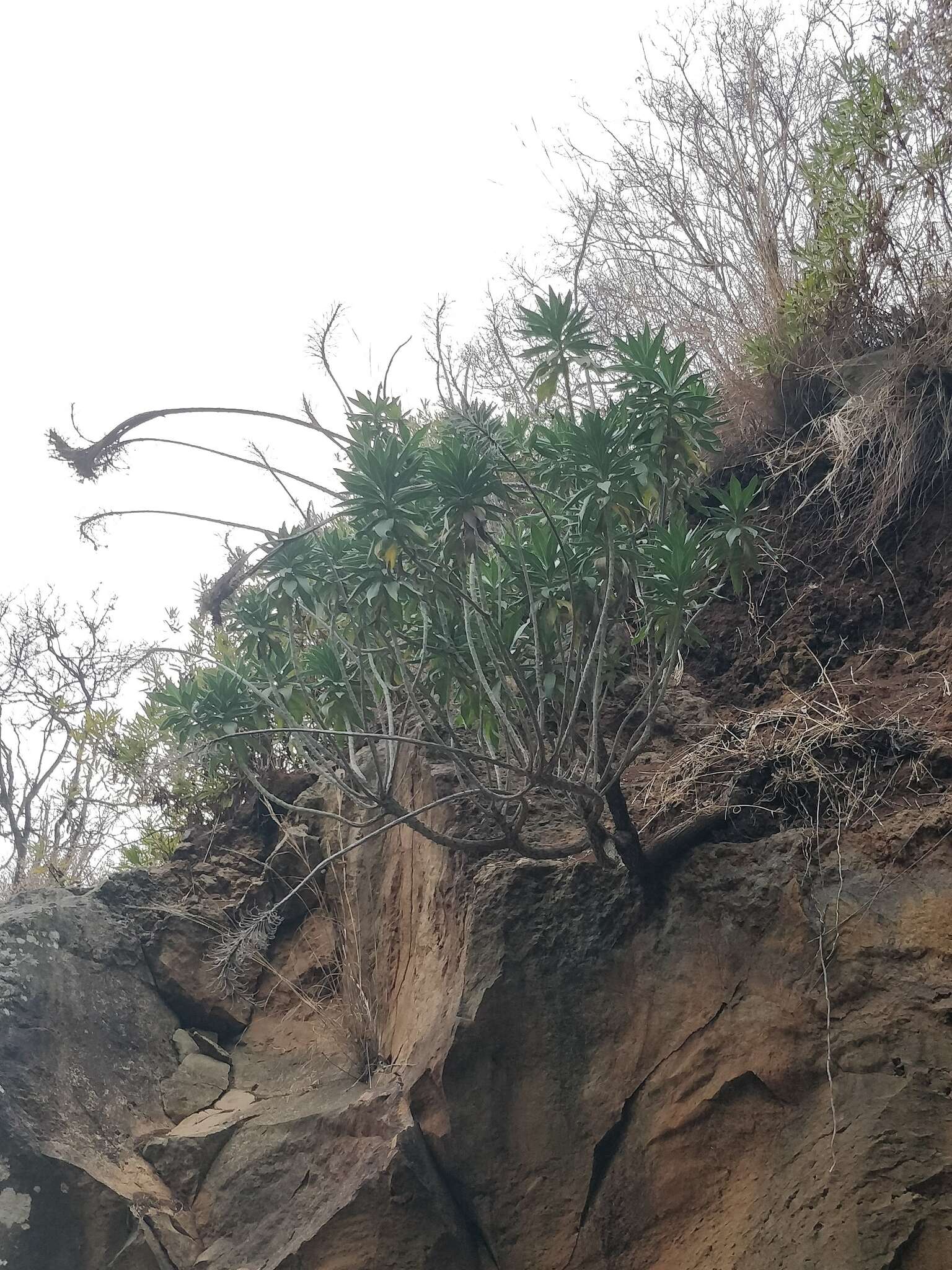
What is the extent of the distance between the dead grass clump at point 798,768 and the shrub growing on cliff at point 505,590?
403 millimetres

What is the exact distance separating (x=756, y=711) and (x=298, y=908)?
130 inches

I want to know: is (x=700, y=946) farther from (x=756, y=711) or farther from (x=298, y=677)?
(x=298, y=677)

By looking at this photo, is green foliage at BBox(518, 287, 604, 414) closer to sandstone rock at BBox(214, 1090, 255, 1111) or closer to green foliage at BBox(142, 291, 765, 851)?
green foliage at BBox(142, 291, 765, 851)

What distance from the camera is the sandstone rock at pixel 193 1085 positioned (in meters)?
5.64

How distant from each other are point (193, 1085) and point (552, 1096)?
7.86 ft

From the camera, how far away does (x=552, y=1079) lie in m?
4.46

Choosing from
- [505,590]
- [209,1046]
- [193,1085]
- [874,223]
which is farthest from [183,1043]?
[874,223]

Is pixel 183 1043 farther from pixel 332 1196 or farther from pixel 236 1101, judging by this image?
pixel 332 1196

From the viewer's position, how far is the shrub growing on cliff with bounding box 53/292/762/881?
13.9 feet

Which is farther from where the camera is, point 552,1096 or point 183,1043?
point 183,1043

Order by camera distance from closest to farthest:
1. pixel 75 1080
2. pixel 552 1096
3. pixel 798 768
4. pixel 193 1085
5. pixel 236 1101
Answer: pixel 552 1096 < pixel 798 768 < pixel 75 1080 < pixel 236 1101 < pixel 193 1085

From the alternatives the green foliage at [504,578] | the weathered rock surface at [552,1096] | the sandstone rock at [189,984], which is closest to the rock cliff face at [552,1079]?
the weathered rock surface at [552,1096]

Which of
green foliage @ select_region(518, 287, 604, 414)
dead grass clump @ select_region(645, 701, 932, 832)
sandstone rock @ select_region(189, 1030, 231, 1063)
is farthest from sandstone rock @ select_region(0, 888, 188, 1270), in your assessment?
green foliage @ select_region(518, 287, 604, 414)

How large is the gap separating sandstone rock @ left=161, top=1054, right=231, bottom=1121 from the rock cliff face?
1cm
